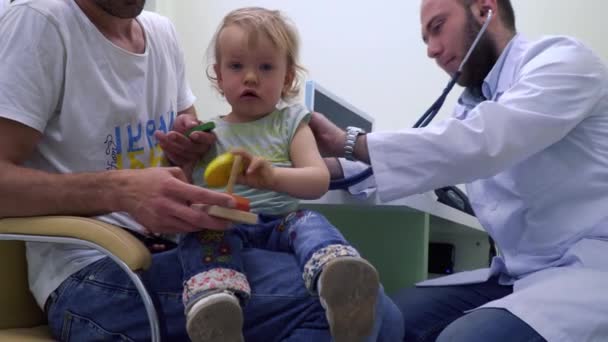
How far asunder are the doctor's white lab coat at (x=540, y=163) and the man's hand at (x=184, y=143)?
0.39m

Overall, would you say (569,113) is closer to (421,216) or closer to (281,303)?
(421,216)

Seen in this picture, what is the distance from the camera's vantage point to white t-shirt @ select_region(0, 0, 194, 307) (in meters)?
1.07

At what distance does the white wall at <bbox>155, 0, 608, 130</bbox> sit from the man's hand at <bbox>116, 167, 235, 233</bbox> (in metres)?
2.14

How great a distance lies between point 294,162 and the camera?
1.17m

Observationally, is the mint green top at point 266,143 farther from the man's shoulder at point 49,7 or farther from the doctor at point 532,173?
the man's shoulder at point 49,7

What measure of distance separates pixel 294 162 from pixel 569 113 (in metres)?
0.65

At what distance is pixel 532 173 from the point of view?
142 centimetres

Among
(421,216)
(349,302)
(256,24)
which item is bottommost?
(421,216)

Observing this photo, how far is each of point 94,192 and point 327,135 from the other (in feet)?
1.86

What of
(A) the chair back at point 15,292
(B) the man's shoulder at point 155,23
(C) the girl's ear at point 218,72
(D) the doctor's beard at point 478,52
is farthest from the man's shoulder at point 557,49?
(A) the chair back at point 15,292

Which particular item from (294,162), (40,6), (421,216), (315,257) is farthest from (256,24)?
(421,216)

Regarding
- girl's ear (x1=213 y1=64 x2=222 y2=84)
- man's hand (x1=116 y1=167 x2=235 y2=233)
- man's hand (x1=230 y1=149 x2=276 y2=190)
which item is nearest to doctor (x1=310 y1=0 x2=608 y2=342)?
girl's ear (x1=213 y1=64 x2=222 y2=84)

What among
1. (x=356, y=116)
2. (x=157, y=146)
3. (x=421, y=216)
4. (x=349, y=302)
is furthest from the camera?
(x=356, y=116)

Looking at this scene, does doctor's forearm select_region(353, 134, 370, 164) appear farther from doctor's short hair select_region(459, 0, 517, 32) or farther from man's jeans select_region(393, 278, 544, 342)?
doctor's short hair select_region(459, 0, 517, 32)
